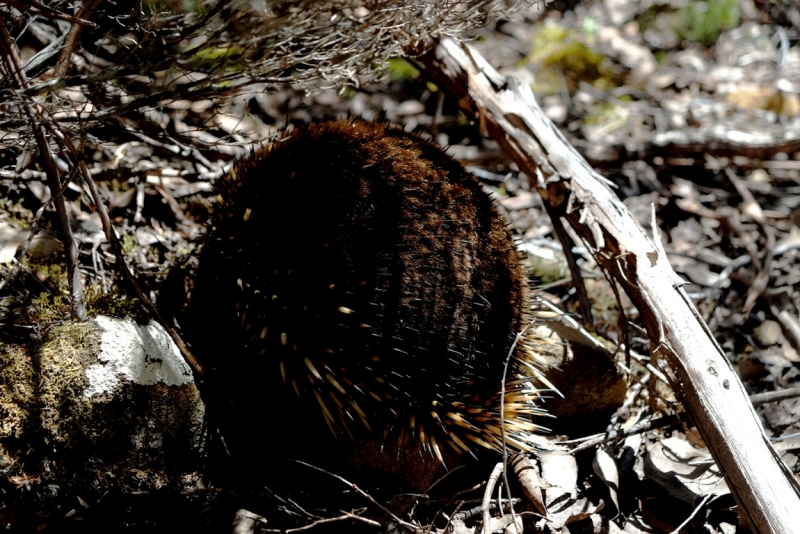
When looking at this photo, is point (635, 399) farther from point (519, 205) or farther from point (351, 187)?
point (351, 187)

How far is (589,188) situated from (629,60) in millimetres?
4312

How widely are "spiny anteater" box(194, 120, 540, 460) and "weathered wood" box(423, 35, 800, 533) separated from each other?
528mm

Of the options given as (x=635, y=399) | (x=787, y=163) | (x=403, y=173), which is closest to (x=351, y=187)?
(x=403, y=173)

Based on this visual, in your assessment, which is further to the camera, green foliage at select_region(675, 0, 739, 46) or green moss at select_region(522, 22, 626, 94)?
green foliage at select_region(675, 0, 739, 46)

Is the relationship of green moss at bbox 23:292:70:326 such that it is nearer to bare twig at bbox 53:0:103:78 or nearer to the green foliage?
bare twig at bbox 53:0:103:78

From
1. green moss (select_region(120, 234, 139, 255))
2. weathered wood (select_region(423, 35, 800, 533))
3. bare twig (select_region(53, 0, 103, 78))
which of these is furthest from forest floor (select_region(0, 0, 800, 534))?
bare twig (select_region(53, 0, 103, 78))

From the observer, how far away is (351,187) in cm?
261

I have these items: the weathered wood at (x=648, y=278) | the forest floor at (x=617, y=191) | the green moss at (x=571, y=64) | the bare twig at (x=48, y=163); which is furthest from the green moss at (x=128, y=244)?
the green moss at (x=571, y=64)

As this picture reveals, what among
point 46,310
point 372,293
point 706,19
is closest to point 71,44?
point 46,310

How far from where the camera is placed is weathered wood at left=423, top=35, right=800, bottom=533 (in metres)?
2.46

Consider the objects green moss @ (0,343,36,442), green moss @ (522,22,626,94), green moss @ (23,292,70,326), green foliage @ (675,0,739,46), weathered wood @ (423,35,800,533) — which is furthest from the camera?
green foliage @ (675,0,739,46)

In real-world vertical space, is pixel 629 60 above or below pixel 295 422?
above

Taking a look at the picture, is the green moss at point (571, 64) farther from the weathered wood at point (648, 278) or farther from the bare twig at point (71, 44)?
the bare twig at point (71, 44)

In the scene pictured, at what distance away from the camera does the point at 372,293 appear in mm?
2479
